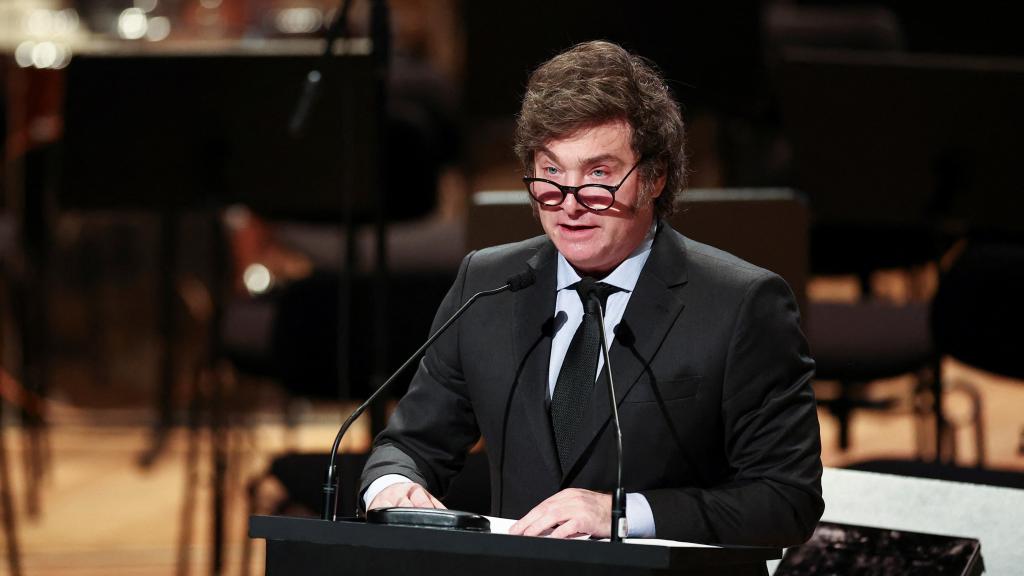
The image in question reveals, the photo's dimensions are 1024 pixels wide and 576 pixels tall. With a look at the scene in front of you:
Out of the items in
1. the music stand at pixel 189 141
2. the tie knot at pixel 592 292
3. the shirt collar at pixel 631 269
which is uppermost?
the music stand at pixel 189 141

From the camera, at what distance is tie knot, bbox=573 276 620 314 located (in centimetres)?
169

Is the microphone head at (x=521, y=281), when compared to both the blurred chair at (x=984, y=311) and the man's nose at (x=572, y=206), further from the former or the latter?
the blurred chair at (x=984, y=311)

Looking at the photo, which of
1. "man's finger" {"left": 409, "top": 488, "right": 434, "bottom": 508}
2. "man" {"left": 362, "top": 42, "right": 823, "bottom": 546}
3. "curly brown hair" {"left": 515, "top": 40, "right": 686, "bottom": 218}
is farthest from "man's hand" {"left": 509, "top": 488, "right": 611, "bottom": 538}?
"curly brown hair" {"left": 515, "top": 40, "right": 686, "bottom": 218}

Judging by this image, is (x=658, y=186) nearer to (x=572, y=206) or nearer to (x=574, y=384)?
(x=572, y=206)

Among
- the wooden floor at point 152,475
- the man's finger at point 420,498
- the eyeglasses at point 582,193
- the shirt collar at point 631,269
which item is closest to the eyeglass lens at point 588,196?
the eyeglasses at point 582,193

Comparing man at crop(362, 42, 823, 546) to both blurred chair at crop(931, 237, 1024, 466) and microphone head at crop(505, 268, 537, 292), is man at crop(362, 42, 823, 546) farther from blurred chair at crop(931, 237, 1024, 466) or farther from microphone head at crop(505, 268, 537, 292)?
blurred chair at crop(931, 237, 1024, 466)

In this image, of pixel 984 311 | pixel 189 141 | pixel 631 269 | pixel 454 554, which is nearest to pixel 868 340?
pixel 984 311

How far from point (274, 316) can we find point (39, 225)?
153 cm

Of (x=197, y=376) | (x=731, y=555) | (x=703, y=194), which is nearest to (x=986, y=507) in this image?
(x=703, y=194)

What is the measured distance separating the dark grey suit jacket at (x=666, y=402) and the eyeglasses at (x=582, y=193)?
0.48 ft

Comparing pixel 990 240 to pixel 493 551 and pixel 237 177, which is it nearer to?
pixel 237 177

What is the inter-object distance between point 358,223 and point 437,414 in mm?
2062

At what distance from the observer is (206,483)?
461 centimetres

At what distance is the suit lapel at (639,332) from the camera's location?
1794 millimetres
